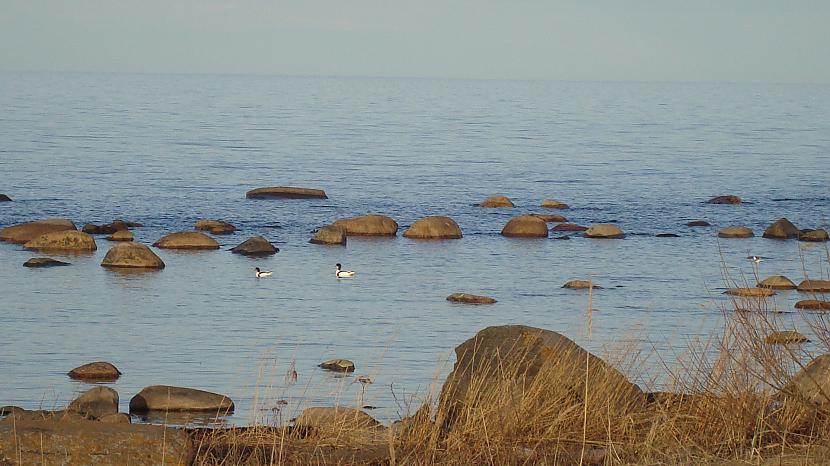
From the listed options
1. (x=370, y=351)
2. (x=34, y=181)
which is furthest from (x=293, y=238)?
(x=34, y=181)

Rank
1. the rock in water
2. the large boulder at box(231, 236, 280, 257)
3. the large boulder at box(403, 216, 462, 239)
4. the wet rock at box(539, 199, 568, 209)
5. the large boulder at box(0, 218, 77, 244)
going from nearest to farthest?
1. the large boulder at box(231, 236, 280, 257)
2. the large boulder at box(0, 218, 77, 244)
3. the large boulder at box(403, 216, 462, 239)
4. the rock in water
5. the wet rock at box(539, 199, 568, 209)

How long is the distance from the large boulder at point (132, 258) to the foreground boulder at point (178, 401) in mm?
13604

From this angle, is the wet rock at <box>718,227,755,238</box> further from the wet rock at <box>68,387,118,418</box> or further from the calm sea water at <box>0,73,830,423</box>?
the wet rock at <box>68,387,118,418</box>

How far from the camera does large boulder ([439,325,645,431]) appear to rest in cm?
922

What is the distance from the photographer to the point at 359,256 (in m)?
31.9

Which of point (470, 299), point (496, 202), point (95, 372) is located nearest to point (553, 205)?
point (496, 202)

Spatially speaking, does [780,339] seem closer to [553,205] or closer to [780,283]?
[780,283]

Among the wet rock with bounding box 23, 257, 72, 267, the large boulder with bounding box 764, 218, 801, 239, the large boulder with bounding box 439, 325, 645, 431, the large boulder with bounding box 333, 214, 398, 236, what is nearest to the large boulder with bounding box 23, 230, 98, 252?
the wet rock with bounding box 23, 257, 72, 267

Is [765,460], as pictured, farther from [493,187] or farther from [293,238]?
[493,187]

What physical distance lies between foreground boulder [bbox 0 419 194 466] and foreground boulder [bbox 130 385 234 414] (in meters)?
6.67

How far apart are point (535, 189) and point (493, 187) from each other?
5.95ft

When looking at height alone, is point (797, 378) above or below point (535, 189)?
above

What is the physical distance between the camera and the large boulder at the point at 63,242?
31.3 metres

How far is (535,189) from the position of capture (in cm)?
5619
